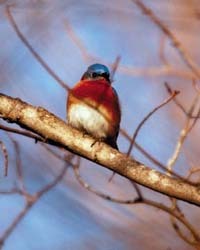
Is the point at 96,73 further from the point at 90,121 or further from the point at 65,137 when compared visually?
the point at 65,137

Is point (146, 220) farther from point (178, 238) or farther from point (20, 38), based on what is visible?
point (20, 38)

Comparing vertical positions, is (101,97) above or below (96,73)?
below

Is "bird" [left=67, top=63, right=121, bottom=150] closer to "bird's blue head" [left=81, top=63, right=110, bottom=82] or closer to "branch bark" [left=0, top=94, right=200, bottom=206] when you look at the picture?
"bird's blue head" [left=81, top=63, right=110, bottom=82]

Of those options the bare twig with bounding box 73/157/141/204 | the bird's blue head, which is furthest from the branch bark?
the bird's blue head

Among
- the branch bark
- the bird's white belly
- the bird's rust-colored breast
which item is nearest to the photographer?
the branch bark

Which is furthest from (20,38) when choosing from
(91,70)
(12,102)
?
(91,70)

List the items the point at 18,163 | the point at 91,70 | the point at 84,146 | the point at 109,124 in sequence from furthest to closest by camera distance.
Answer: the point at 91,70 → the point at 109,124 → the point at 18,163 → the point at 84,146


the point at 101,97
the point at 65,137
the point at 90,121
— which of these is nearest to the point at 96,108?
the point at 90,121
